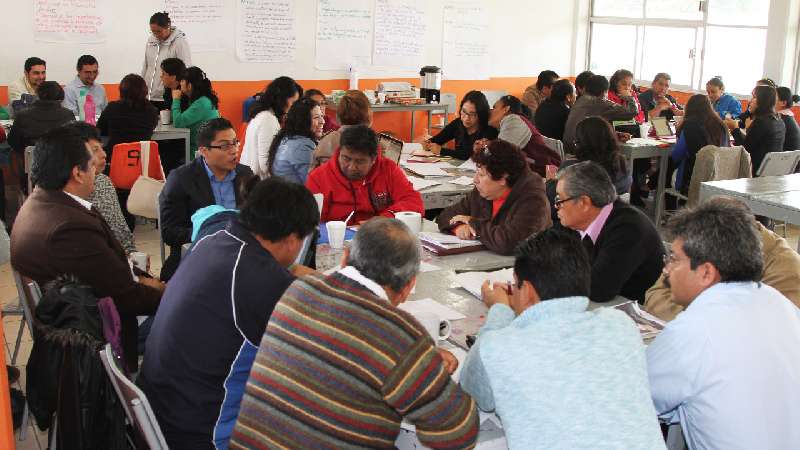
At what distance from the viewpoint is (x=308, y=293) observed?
1.88 metres

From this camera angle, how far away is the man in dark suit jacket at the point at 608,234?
2969mm

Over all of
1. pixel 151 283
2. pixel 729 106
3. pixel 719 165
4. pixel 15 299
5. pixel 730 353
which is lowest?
pixel 15 299

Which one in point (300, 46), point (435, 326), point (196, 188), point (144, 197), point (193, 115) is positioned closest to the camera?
point (435, 326)

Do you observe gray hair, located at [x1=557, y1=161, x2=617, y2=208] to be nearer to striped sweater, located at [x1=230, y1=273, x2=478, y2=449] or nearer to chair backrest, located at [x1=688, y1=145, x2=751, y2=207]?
striped sweater, located at [x1=230, y1=273, x2=478, y2=449]

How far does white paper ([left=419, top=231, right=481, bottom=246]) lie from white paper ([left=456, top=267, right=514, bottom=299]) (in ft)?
1.17

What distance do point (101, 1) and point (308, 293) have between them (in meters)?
6.53

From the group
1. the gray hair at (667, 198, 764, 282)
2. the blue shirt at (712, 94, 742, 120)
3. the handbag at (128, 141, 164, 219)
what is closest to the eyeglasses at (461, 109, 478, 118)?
the handbag at (128, 141, 164, 219)

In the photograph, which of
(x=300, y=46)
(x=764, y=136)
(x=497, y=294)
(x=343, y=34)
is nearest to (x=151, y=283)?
(x=497, y=294)

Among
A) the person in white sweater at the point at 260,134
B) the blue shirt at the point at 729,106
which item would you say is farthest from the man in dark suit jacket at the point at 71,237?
the blue shirt at the point at 729,106

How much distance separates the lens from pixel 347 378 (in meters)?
1.82

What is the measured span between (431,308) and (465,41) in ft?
24.9

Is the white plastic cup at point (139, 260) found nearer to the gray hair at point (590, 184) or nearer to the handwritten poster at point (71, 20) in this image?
the gray hair at point (590, 184)

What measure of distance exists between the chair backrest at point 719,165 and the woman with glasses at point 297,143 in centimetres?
285

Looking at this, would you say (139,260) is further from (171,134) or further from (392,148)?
(171,134)
